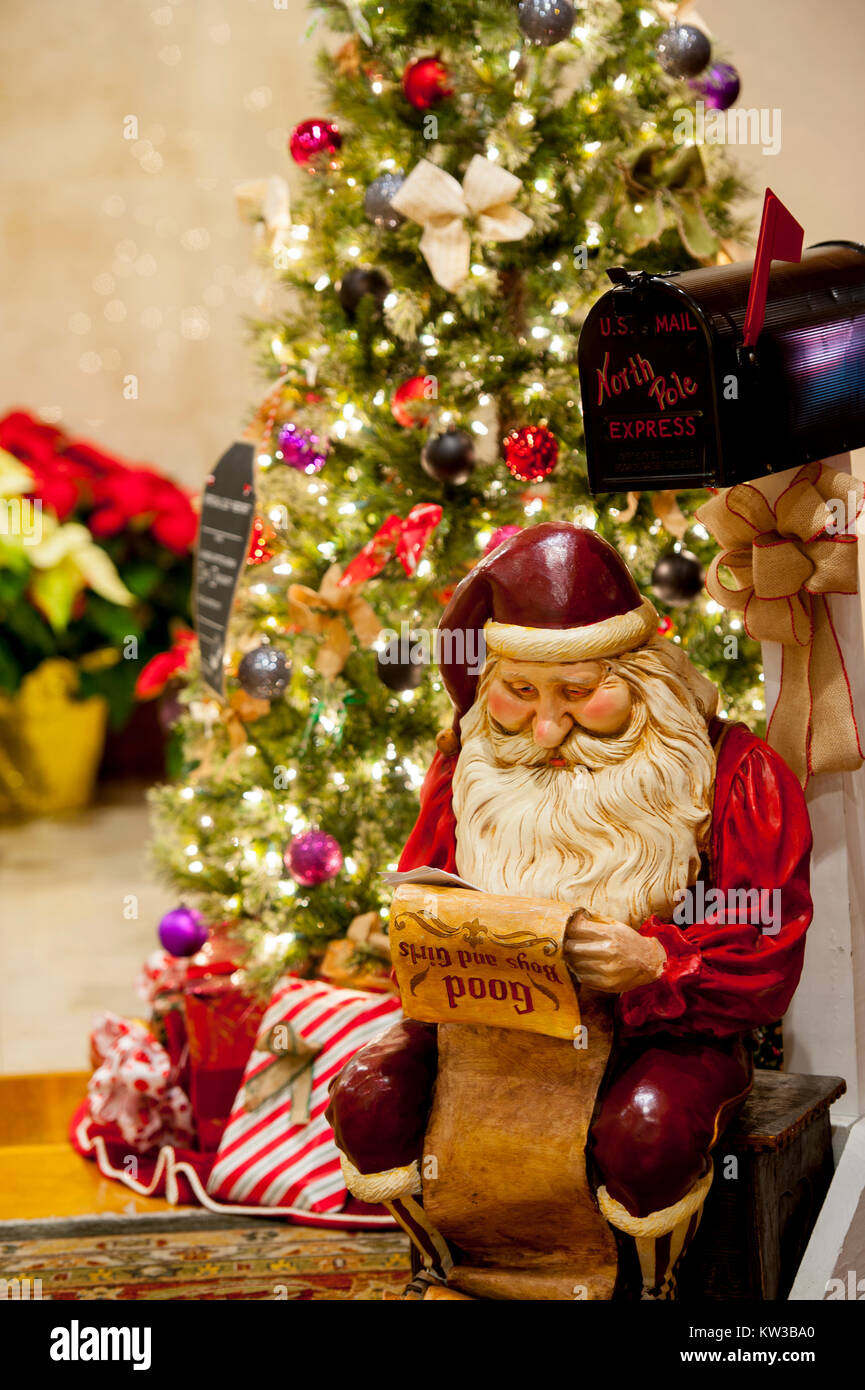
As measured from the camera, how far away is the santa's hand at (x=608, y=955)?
5.97ft

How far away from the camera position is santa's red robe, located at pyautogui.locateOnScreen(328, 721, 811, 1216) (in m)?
1.82

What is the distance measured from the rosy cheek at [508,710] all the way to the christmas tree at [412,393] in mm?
645

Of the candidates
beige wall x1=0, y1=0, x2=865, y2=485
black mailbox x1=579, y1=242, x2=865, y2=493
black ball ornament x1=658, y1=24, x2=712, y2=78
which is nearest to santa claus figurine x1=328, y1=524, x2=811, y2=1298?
black mailbox x1=579, y1=242, x2=865, y2=493

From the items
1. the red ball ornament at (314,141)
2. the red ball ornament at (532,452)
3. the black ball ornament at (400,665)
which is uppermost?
the red ball ornament at (314,141)

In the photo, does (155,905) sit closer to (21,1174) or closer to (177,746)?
(177,746)

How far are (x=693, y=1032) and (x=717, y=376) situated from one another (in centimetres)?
87

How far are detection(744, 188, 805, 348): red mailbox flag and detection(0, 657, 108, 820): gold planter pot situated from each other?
4295mm

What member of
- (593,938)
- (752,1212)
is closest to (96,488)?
(593,938)

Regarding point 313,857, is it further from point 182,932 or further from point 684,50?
point 684,50

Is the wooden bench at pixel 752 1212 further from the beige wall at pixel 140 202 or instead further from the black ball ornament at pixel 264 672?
the beige wall at pixel 140 202

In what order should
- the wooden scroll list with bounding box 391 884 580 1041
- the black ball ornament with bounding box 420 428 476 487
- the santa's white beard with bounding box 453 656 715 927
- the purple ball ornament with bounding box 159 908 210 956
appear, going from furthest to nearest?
the purple ball ornament with bounding box 159 908 210 956, the black ball ornament with bounding box 420 428 476 487, the santa's white beard with bounding box 453 656 715 927, the wooden scroll list with bounding box 391 884 580 1041

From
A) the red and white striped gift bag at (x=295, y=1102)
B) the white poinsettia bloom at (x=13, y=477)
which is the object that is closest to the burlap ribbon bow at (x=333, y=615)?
the red and white striped gift bag at (x=295, y=1102)

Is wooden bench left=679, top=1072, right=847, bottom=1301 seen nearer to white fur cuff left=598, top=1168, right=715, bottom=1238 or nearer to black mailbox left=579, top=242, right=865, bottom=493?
white fur cuff left=598, top=1168, right=715, bottom=1238

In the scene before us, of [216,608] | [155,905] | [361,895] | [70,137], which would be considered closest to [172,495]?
[155,905]
